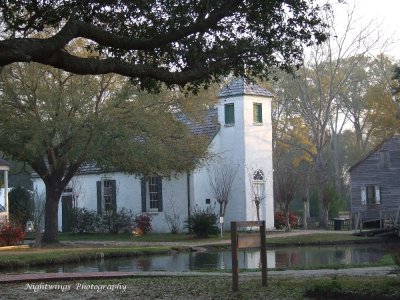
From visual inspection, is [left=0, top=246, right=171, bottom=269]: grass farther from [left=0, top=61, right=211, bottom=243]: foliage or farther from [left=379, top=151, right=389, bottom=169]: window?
[left=379, top=151, right=389, bottom=169]: window

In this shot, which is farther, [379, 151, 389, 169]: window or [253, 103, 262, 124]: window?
[379, 151, 389, 169]: window

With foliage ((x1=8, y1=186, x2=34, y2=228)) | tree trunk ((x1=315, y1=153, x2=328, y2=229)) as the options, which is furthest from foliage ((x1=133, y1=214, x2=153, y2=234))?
tree trunk ((x1=315, y1=153, x2=328, y2=229))

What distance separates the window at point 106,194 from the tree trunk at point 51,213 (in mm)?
9289

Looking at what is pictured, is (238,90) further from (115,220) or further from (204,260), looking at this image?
(204,260)

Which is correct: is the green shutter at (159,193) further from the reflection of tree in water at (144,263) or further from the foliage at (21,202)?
the reflection of tree in water at (144,263)

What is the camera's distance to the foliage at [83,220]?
1474 inches

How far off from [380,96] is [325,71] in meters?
4.10

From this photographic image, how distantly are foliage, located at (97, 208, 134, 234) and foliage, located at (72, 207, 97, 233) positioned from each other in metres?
0.41

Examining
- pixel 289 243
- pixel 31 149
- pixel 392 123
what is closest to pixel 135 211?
pixel 289 243

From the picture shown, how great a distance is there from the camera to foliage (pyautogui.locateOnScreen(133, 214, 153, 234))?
116ft

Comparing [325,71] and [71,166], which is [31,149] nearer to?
[71,166]

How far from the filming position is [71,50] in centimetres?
2603

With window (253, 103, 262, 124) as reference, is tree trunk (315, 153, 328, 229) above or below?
below

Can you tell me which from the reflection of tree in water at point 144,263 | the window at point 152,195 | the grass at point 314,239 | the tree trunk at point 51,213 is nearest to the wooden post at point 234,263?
the reflection of tree in water at point 144,263
